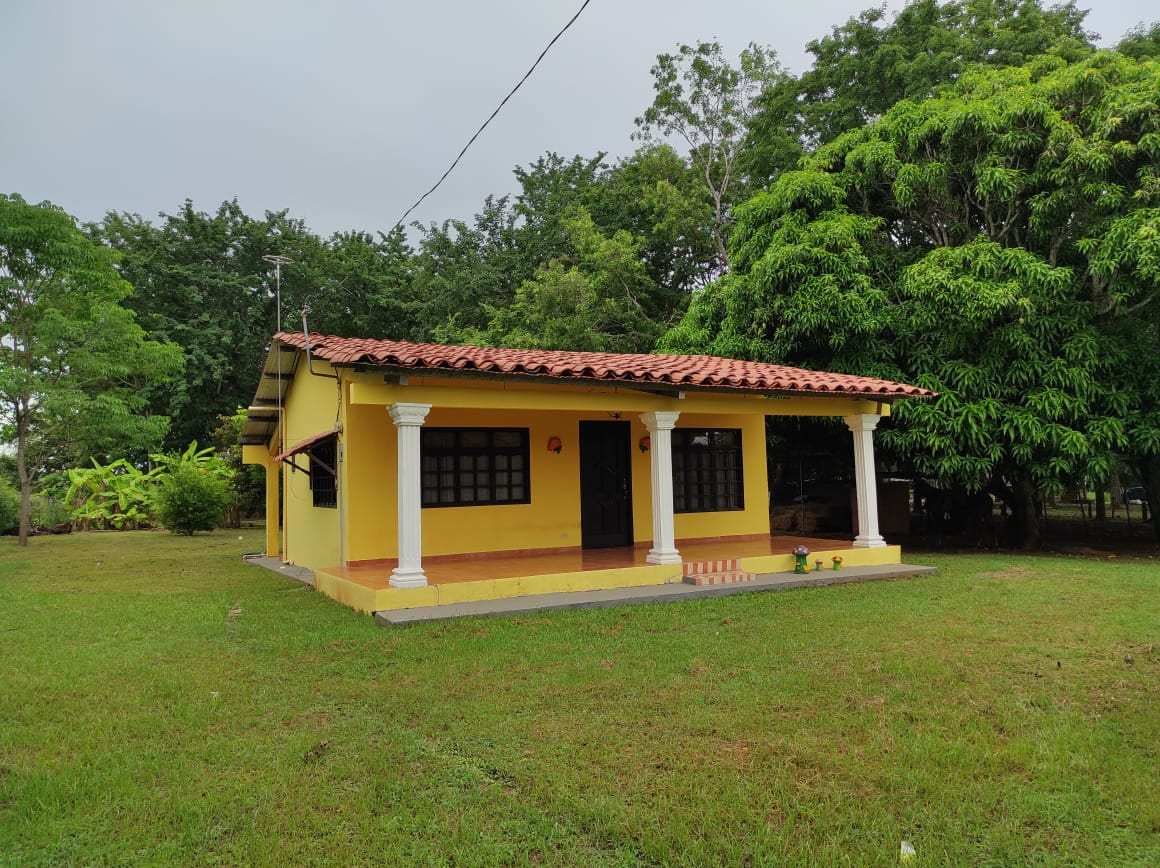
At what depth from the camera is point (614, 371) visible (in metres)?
8.32

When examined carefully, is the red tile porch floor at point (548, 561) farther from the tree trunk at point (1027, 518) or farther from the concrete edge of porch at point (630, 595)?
the tree trunk at point (1027, 518)

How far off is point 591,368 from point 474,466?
270cm

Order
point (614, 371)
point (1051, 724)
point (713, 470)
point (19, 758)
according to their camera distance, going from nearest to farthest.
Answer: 1. point (19, 758)
2. point (1051, 724)
3. point (614, 371)
4. point (713, 470)

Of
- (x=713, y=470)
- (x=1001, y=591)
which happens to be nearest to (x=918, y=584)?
(x=1001, y=591)

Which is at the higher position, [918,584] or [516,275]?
[516,275]

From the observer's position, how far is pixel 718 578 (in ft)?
28.5

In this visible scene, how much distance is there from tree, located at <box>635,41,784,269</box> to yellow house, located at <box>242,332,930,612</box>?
11.3 meters

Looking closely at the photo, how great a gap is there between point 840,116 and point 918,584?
48.6 feet

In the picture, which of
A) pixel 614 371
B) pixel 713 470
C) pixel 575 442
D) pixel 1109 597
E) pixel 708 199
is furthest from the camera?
pixel 708 199

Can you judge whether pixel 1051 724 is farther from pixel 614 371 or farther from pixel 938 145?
pixel 938 145

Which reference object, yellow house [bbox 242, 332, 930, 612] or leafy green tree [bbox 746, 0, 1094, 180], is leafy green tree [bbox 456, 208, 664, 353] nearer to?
leafy green tree [bbox 746, 0, 1094, 180]

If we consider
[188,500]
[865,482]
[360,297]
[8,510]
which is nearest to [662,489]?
[865,482]

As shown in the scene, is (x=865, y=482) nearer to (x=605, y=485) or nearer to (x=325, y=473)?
(x=605, y=485)

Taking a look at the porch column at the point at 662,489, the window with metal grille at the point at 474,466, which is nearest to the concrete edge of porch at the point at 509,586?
the porch column at the point at 662,489
